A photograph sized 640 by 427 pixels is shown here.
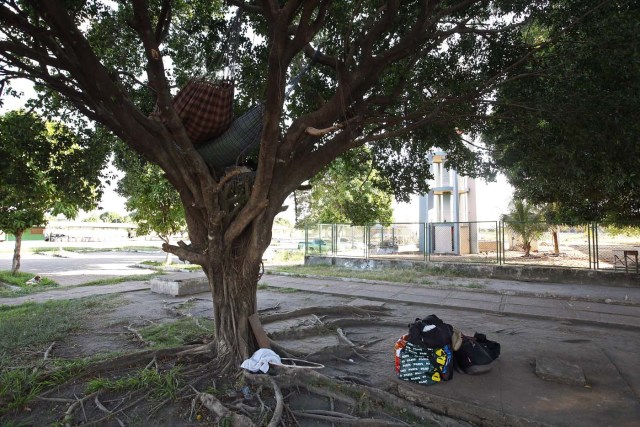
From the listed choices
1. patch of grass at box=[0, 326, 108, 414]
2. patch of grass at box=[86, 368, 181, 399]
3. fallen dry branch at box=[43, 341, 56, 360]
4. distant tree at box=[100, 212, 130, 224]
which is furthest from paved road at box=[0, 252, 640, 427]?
distant tree at box=[100, 212, 130, 224]

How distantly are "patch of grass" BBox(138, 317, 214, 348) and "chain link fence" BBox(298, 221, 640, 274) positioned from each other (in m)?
11.4

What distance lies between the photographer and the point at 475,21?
7.00m

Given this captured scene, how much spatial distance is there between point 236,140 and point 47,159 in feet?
11.5

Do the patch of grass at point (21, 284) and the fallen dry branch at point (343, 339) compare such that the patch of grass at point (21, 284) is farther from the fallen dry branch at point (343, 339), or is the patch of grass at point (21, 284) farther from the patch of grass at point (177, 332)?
the fallen dry branch at point (343, 339)

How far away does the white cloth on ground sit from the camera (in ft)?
14.5

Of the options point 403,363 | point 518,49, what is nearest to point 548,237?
point 518,49

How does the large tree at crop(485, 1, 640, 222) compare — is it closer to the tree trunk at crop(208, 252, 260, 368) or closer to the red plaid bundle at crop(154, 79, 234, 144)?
the red plaid bundle at crop(154, 79, 234, 144)

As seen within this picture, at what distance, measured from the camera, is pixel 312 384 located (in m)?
4.25

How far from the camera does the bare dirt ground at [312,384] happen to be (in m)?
3.71

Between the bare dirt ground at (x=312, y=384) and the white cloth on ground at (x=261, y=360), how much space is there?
0.14 m

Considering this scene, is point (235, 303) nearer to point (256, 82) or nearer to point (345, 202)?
point (256, 82)

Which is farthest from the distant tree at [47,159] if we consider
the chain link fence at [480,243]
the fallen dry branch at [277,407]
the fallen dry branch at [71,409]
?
the chain link fence at [480,243]

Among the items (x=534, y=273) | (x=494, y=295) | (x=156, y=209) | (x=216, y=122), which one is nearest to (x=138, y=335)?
(x=216, y=122)

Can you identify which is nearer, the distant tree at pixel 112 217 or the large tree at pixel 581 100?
the large tree at pixel 581 100
